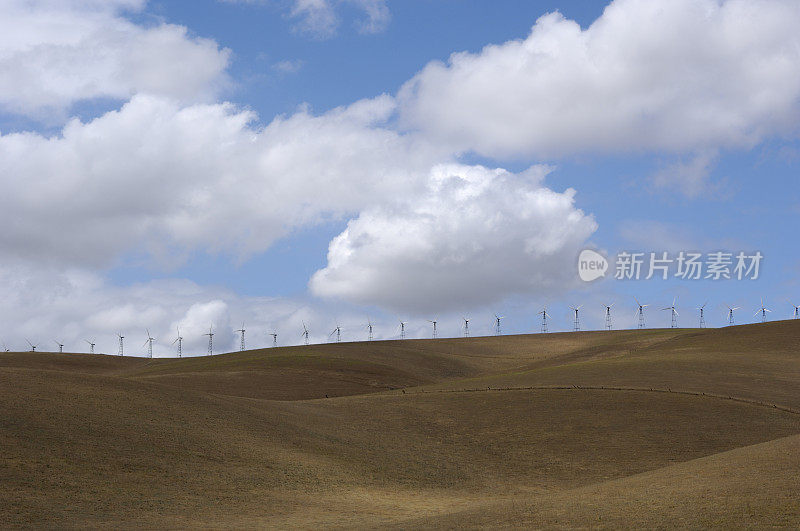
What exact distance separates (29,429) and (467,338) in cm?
12345

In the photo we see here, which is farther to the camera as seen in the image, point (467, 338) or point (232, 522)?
point (467, 338)

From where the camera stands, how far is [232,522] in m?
31.5

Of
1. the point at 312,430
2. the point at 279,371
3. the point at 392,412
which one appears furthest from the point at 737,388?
the point at 279,371

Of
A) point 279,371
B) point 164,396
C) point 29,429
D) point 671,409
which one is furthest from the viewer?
point 279,371

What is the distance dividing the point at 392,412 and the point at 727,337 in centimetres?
5865

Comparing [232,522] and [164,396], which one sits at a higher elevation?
[164,396]

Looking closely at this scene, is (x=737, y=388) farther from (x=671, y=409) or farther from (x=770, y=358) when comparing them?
(x=770, y=358)

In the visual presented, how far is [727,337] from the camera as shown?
335ft

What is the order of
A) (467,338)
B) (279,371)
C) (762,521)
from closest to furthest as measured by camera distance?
(762,521), (279,371), (467,338)

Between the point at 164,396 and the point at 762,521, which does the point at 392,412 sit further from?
the point at 762,521

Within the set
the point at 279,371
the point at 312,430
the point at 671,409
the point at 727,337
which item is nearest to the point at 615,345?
the point at 727,337

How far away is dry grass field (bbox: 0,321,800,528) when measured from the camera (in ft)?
98.7

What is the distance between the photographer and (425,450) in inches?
2060

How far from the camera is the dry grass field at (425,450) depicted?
98.7 feet
